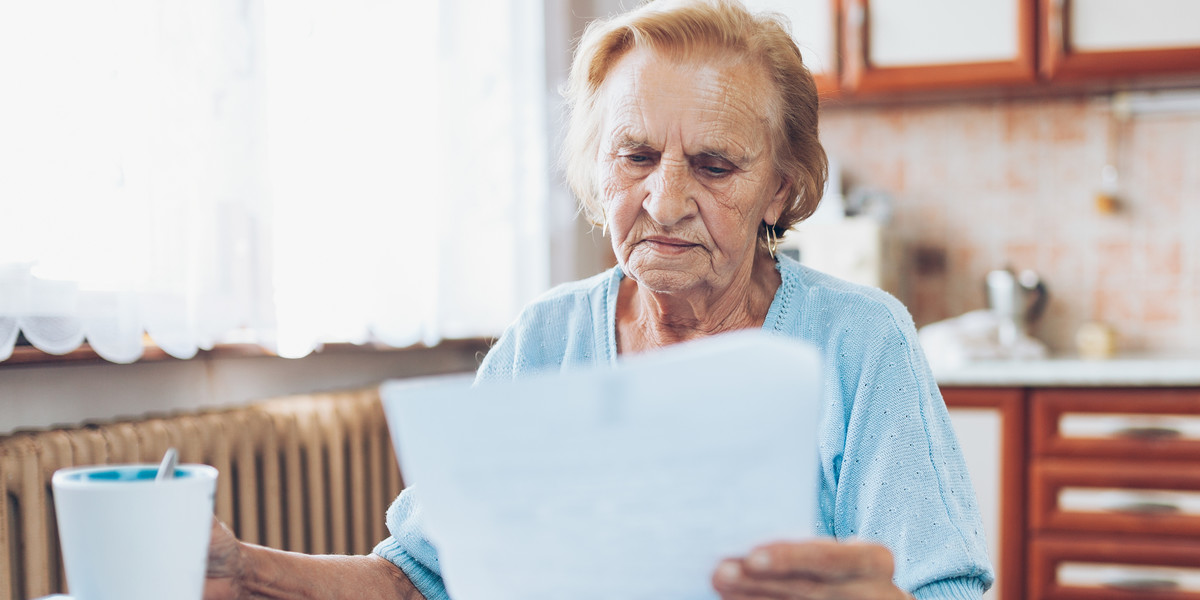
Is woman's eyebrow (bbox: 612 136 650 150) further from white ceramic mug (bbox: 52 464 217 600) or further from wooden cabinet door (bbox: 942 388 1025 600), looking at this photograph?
wooden cabinet door (bbox: 942 388 1025 600)

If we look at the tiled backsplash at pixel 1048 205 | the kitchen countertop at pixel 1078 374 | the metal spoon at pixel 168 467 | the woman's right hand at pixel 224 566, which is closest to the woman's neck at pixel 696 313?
the woman's right hand at pixel 224 566

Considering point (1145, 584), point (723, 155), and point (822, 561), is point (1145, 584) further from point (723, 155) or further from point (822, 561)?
point (822, 561)

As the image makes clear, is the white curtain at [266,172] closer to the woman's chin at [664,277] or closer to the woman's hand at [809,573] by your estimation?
the woman's chin at [664,277]

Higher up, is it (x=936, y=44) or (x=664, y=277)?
(x=936, y=44)

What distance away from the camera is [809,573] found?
497mm

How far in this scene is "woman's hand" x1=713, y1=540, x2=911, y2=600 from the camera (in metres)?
0.48

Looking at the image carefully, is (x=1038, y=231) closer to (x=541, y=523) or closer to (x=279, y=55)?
(x=279, y=55)

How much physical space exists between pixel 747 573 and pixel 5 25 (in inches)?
41.1

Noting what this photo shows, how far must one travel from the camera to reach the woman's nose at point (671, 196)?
2.89 ft

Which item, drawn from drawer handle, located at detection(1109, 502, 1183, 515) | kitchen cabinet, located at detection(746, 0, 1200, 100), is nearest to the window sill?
kitchen cabinet, located at detection(746, 0, 1200, 100)

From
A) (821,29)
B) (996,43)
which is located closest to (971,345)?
(996,43)

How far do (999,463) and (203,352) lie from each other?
1.71m

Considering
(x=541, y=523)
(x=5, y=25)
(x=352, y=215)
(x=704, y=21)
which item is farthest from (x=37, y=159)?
(x=541, y=523)

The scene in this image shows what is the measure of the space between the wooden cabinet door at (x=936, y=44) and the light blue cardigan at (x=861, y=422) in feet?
5.35
